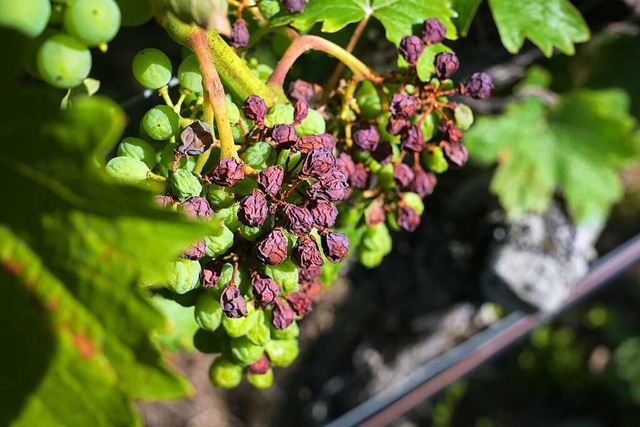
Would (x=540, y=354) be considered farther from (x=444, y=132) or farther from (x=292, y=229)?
(x=292, y=229)

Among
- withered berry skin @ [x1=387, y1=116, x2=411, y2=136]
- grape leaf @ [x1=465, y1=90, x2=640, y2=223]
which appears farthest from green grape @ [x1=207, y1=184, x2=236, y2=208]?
grape leaf @ [x1=465, y1=90, x2=640, y2=223]

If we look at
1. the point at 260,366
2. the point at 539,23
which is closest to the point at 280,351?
the point at 260,366

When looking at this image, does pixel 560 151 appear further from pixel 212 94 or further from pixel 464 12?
pixel 212 94

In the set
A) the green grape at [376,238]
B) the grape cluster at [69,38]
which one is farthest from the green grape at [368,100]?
the grape cluster at [69,38]

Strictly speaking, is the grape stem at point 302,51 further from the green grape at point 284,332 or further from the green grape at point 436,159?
the green grape at point 284,332

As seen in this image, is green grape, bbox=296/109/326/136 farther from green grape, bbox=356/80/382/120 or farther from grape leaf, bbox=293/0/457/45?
grape leaf, bbox=293/0/457/45

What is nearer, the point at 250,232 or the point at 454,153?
the point at 250,232
